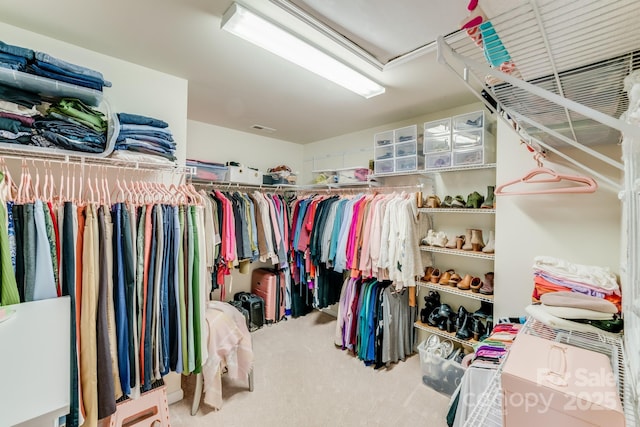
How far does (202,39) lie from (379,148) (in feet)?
5.96

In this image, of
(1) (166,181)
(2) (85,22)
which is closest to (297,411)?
(1) (166,181)

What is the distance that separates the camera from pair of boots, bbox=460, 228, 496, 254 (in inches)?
81.9

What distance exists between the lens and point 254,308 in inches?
121

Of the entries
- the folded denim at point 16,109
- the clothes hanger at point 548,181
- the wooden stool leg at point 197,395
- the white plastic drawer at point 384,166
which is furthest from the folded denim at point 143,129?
the clothes hanger at point 548,181

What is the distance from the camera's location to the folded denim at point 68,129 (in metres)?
1.36

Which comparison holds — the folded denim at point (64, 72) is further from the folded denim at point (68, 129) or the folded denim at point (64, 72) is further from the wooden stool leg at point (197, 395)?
the wooden stool leg at point (197, 395)

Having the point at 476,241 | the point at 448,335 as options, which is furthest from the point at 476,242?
the point at 448,335

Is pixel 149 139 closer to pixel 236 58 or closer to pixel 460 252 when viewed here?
pixel 236 58

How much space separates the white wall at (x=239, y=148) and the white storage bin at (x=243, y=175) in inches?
17.2

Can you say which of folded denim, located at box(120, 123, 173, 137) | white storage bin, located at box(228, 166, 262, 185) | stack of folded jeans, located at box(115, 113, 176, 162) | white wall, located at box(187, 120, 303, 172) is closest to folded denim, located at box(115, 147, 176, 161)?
stack of folded jeans, located at box(115, 113, 176, 162)

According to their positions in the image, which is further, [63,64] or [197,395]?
[197,395]

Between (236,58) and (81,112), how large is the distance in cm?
91

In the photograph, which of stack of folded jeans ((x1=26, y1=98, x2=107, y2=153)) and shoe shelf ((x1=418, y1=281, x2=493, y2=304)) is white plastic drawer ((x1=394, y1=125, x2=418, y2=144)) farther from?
stack of folded jeans ((x1=26, y1=98, x2=107, y2=153))

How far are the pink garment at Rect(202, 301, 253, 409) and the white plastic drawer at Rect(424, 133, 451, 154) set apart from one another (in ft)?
7.10
